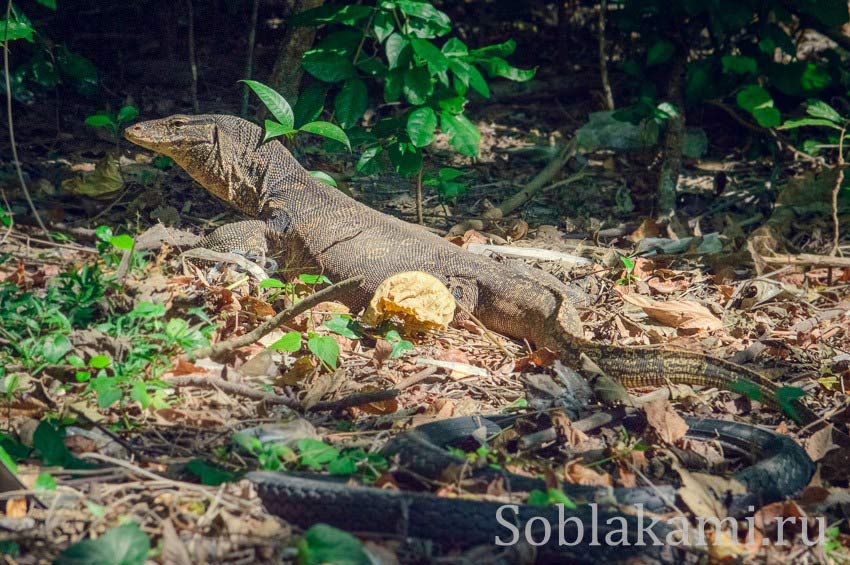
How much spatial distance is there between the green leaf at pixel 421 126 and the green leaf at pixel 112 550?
3.52 m

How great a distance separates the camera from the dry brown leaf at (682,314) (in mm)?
5043

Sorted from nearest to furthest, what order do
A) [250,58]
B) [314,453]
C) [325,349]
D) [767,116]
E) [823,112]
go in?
[314,453] → [325,349] → [823,112] → [250,58] → [767,116]

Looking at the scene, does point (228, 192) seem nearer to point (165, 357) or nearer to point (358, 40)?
point (358, 40)

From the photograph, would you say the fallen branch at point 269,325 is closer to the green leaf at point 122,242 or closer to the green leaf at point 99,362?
the green leaf at point 99,362

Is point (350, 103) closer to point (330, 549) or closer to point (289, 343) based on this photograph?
point (289, 343)

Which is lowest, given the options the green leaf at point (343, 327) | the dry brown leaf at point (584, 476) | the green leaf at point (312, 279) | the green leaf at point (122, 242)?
the dry brown leaf at point (584, 476)

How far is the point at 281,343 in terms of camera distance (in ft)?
13.6

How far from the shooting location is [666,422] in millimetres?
3668

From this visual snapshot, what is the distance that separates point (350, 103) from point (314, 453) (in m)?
2.99

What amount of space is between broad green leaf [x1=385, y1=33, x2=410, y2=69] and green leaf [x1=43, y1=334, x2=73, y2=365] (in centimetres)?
272

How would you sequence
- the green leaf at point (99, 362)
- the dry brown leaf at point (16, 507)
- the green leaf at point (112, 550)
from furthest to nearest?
the green leaf at point (99, 362), the dry brown leaf at point (16, 507), the green leaf at point (112, 550)

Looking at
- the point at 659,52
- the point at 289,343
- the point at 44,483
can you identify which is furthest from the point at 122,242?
the point at 659,52

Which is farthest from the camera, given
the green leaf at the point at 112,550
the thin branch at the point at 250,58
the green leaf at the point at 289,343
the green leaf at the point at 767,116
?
the green leaf at the point at 767,116

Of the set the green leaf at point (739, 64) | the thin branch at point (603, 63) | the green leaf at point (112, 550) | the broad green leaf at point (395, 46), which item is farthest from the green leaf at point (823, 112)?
the green leaf at point (112, 550)
